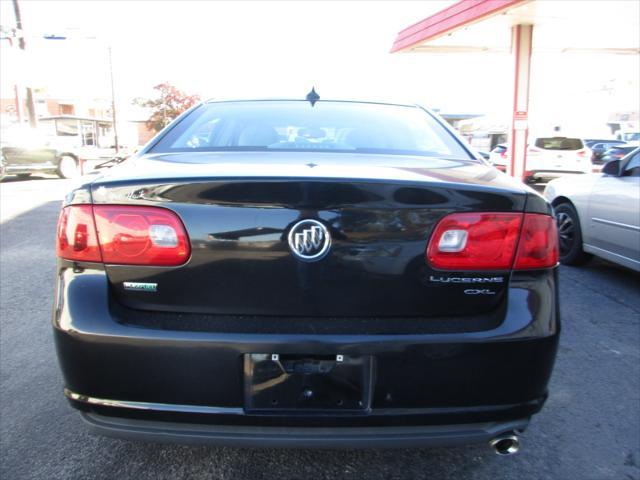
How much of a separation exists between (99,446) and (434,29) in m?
11.9

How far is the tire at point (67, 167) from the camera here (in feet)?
51.0

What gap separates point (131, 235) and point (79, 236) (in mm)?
194

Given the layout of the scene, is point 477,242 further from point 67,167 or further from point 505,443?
point 67,167

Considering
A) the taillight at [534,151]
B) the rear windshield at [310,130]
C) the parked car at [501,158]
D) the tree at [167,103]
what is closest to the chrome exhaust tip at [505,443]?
the rear windshield at [310,130]

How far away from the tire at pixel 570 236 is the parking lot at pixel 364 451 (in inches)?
64.4

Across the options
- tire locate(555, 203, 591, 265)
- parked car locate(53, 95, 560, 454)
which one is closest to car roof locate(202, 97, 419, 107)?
parked car locate(53, 95, 560, 454)

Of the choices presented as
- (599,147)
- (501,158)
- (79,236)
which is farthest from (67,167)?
(599,147)

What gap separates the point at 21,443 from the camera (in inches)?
92.0

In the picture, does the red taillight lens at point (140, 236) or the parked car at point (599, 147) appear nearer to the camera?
the red taillight lens at point (140, 236)

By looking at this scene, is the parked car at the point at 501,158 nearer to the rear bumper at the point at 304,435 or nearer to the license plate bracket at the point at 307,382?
the rear bumper at the point at 304,435

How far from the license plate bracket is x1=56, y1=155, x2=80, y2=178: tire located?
1596 centimetres

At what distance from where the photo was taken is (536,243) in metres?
1.73

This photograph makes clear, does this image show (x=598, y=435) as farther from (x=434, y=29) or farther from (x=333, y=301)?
(x=434, y=29)

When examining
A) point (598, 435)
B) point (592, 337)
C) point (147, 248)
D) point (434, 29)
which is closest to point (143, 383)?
point (147, 248)
